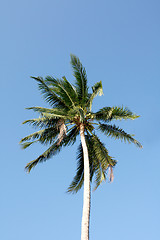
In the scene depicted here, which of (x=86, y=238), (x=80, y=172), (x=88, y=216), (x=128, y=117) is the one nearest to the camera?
(x=86, y=238)

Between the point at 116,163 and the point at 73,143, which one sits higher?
the point at 73,143

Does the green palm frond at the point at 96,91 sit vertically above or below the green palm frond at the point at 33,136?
above

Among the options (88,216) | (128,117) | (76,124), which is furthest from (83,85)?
(88,216)

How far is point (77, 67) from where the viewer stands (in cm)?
1419

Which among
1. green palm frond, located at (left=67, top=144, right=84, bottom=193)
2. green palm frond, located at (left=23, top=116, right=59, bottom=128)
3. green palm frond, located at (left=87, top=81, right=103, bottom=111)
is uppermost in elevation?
green palm frond, located at (left=87, top=81, right=103, bottom=111)

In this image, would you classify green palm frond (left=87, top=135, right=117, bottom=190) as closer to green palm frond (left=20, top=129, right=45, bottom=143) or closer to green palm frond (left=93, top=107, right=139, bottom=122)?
green palm frond (left=93, top=107, right=139, bottom=122)

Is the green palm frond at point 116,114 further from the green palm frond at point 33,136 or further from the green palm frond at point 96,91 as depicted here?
the green palm frond at point 33,136

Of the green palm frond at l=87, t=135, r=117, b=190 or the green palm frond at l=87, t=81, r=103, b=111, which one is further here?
the green palm frond at l=87, t=81, r=103, b=111

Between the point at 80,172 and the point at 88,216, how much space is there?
4764mm

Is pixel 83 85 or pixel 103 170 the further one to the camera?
pixel 83 85

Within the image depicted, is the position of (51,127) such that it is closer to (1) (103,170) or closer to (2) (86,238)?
(1) (103,170)

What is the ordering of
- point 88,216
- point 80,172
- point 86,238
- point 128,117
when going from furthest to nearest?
1. point 80,172
2. point 128,117
3. point 88,216
4. point 86,238

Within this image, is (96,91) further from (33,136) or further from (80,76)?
(33,136)

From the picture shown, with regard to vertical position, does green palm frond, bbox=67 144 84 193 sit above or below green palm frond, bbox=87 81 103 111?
below
